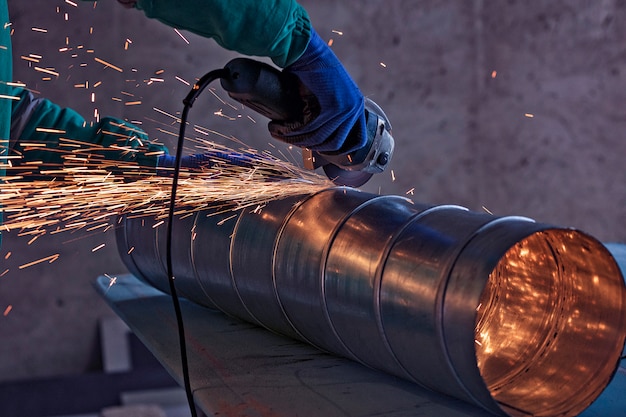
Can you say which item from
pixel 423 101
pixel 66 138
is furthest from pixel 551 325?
pixel 423 101

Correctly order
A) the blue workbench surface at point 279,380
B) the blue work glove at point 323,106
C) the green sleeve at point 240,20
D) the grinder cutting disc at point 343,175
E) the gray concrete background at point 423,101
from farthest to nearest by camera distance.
Answer: the gray concrete background at point 423,101
the grinder cutting disc at point 343,175
the blue work glove at point 323,106
the blue workbench surface at point 279,380
the green sleeve at point 240,20

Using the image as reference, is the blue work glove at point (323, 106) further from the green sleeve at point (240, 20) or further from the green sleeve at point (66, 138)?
the green sleeve at point (66, 138)

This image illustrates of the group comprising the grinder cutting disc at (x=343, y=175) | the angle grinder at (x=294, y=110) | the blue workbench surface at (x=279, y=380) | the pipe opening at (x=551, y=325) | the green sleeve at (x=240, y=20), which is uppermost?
the green sleeve at (x=240, y=20)

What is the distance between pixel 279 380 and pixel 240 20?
79 centimetres

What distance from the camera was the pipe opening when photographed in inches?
49.8

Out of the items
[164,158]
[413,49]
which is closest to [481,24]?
[413,49]

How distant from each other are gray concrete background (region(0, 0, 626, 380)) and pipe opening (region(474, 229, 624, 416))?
253 centimetres

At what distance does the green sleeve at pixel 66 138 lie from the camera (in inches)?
91.0

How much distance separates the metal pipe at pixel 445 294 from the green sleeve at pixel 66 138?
75cm

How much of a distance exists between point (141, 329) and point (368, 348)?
0.84 meters

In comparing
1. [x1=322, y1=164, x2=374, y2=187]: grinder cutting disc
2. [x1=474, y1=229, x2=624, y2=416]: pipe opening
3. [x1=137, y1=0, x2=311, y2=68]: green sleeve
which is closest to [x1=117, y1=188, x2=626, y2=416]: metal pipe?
[x1=474, y1=229, x2=624, y2=416]: pipe opening

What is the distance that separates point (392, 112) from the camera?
411 cm

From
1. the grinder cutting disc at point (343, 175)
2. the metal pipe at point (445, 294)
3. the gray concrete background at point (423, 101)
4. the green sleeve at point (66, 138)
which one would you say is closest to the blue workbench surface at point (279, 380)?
the metal pipe at point (445, 294)

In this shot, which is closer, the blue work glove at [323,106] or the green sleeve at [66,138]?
the blue work glove at [323,106]
